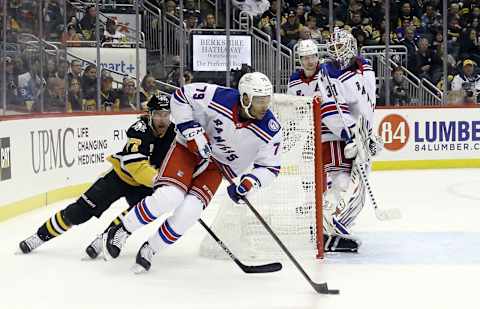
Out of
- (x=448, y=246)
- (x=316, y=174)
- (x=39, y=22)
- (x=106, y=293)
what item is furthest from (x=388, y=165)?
(x=106, y=293)

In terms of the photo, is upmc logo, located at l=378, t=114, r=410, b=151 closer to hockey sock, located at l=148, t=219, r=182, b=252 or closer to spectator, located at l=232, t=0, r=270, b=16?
spectator, located at l=232, t=0, r=270, b=16

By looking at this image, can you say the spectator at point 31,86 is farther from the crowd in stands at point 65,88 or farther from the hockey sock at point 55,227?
the hockey sock at point 55,227

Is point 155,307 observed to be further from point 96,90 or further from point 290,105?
point 96,90

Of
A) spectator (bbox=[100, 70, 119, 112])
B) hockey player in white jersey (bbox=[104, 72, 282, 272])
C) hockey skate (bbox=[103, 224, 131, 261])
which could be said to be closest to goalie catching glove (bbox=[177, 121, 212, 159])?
hockey player in white jersey (bbox=[104, 72, 282, 272])

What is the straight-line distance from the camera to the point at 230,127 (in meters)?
4.45

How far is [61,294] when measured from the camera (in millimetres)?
4109

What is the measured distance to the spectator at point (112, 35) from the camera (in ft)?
31.9

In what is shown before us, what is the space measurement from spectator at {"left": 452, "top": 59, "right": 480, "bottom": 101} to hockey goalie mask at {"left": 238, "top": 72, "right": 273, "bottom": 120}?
6964 mm

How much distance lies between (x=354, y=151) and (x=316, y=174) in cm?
39

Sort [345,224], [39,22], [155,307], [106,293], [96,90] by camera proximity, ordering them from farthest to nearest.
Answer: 1. [96,90]
2. [39,22]
3. [345,224]
4. [106,293]
5. [155,307]

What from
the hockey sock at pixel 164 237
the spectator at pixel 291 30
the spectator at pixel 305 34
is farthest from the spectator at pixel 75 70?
the hockey sock at pixel 164 237

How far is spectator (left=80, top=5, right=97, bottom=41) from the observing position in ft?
31.1

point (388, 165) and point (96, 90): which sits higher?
point (96, 90)

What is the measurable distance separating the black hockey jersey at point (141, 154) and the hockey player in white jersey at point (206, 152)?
31 cm
